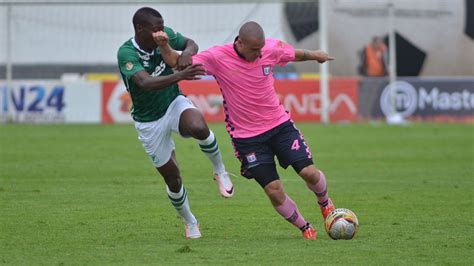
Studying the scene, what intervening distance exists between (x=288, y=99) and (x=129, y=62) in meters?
21.1

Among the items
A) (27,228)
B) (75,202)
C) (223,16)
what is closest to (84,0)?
(223,16)

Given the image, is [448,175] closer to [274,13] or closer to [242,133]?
[242,133]

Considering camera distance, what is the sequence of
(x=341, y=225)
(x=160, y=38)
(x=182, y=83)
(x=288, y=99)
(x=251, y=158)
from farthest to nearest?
(x=288, y=99)
(x=182, y=83)
(x=251, y=158)
(x=341, y=225)
(x=160, y=38)

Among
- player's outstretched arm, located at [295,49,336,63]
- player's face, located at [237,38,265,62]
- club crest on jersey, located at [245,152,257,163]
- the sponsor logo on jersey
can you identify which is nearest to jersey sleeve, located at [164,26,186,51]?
the sponsor logo on jersey

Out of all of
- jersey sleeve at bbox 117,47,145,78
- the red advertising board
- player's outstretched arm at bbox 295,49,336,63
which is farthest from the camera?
the red advertising board

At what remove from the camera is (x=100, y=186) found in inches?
645

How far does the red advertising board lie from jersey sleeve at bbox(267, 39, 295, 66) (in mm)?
19832

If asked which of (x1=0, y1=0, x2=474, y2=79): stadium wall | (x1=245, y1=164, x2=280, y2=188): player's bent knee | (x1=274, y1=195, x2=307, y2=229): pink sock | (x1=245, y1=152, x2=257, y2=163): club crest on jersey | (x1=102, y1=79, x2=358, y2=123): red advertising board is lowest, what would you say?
(x1=102, y1=79, x2=358, y2=123): red advertising board

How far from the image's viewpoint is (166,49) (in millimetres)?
10445

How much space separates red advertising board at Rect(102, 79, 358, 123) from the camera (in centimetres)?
3120

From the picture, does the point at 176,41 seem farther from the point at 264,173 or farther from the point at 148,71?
the point at 264,173

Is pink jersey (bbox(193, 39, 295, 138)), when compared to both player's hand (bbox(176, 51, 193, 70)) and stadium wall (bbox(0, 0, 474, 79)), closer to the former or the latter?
player's hand (bbox(176, 51, 193, 70))

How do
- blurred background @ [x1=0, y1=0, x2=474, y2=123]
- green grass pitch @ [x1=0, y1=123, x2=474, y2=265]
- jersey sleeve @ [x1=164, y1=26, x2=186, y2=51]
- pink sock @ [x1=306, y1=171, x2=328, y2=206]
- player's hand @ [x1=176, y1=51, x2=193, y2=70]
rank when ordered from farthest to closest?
1. blurred background @ [x1=0, y1=0, x2=474, y2=123]
2. jersey sleeve @ [x1=164, y1=26, x2=186, y2=51]
3. pink sock @ [x1=306, y1=171, x2=328, y2=206]
4. player's hand @ [x1=176, y1=51, x2=193, y2=70]
5. green grass pitch @ [x1=0, y1=123, x2=474, y2=265]

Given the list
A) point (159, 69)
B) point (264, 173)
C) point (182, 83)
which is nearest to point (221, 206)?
point (264, 173)
